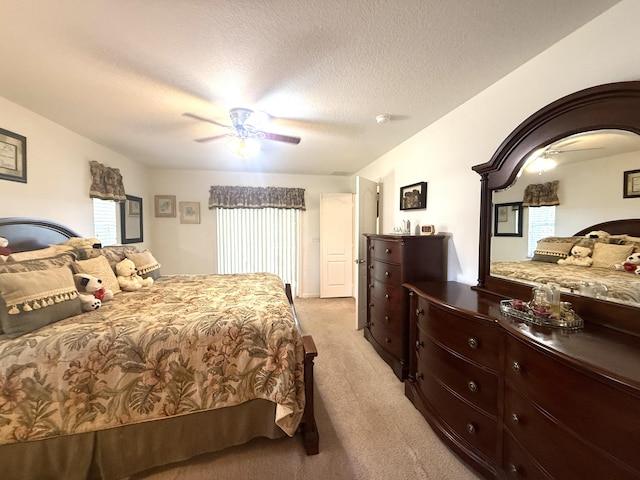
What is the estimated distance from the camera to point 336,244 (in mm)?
4930

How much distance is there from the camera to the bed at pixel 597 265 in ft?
3.85

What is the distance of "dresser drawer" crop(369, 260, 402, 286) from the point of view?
239 cm

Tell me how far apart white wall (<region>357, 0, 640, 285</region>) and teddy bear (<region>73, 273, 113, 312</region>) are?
286cm

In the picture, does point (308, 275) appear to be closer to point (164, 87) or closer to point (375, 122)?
point (375, 122)

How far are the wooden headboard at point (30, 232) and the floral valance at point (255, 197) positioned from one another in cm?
229

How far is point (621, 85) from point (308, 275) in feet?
14.9

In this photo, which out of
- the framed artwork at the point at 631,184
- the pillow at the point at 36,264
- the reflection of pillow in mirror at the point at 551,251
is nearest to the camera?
the framed artwork at the point at 631,184

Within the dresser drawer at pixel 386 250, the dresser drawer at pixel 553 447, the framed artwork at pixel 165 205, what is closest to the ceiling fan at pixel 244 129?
the dresser drawer at pixel 386 250

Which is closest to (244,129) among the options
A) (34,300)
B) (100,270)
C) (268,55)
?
(268,55)

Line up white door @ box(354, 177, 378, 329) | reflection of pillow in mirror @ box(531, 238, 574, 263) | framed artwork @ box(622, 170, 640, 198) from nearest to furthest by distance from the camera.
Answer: framed artwork @ box(622, 170, 640, 198) → reflection of pillow in mirror @ box(531, 238, 574, 263) → white door @ box(354, 177, 378, 329)

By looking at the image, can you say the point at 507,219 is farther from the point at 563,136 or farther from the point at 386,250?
the point at 386,250

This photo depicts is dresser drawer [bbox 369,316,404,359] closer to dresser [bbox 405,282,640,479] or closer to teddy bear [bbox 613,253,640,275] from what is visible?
dresser [bbox 405,282,640,479]

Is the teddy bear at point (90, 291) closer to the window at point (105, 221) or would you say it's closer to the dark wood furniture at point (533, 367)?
the window at point (105, 221)

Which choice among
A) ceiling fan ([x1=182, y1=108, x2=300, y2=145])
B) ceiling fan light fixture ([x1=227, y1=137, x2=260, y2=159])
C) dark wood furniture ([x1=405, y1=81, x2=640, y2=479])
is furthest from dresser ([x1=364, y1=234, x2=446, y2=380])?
ceiling fan light fixture ([x1=227, y1=137, x2=260, y2=159])
